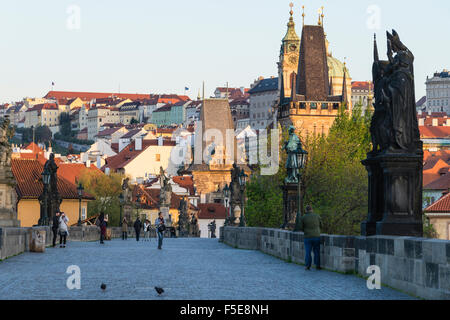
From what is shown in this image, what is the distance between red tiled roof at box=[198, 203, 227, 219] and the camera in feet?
486

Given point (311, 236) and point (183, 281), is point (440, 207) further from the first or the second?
point (183, 281)

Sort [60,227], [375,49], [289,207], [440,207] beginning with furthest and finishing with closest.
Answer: [440,207], [289,207], [60,227], [375,49]

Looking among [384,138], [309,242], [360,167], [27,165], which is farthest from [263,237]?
[27,165]

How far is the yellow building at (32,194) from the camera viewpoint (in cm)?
7631

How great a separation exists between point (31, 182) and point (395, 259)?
215 feet

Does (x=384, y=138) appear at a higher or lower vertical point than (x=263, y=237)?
higher

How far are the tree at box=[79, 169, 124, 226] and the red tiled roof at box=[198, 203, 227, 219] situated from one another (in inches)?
716

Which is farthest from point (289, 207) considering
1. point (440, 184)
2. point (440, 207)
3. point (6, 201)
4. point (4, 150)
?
point (440, 184)

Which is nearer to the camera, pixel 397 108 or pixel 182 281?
pixel 182 281

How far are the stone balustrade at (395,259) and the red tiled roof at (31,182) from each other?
174 feet

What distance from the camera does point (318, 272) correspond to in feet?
68.9

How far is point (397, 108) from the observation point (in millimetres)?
18438
